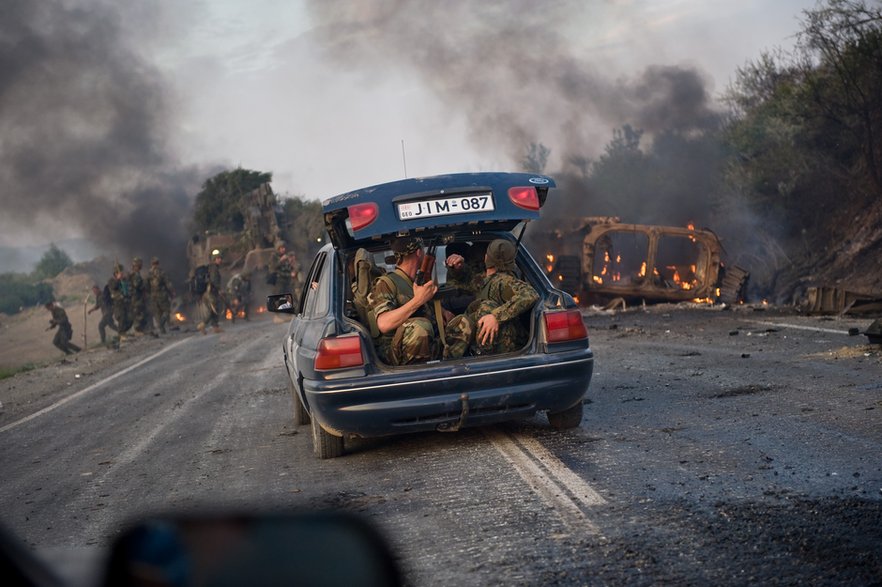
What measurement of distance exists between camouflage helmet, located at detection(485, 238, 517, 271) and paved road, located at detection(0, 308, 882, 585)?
120 centimetres

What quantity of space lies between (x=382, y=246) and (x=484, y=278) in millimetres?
819

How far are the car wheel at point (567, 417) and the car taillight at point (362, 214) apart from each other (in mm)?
1891

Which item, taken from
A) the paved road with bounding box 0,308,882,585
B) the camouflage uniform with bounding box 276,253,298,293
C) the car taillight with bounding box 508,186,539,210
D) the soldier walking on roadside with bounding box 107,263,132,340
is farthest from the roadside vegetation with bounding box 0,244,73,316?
the car taillight with bounding box 508,186,539,210

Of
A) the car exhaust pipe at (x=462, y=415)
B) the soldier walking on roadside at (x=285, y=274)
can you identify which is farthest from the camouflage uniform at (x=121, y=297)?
the car exhaust pipe at (x=462, y=415)

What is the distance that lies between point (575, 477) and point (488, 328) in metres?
1.57

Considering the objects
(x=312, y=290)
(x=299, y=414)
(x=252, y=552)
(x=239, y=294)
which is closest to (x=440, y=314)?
(x=312, y=290)

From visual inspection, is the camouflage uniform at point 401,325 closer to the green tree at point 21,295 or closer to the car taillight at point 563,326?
the car taillight at point 563,326

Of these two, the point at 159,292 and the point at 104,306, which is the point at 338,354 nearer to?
the point at 159,292

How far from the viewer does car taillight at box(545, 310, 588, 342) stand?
22.2 ft

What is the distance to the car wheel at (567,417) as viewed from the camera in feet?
23.5

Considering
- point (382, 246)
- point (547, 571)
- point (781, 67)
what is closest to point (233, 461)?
point (382, 246)

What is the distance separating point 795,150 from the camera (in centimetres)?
2859

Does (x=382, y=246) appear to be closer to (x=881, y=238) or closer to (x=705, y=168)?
(x=881, y=238)

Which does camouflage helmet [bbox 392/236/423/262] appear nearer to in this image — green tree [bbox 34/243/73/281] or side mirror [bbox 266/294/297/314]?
side mirror [bbox 266/294/297/314]
